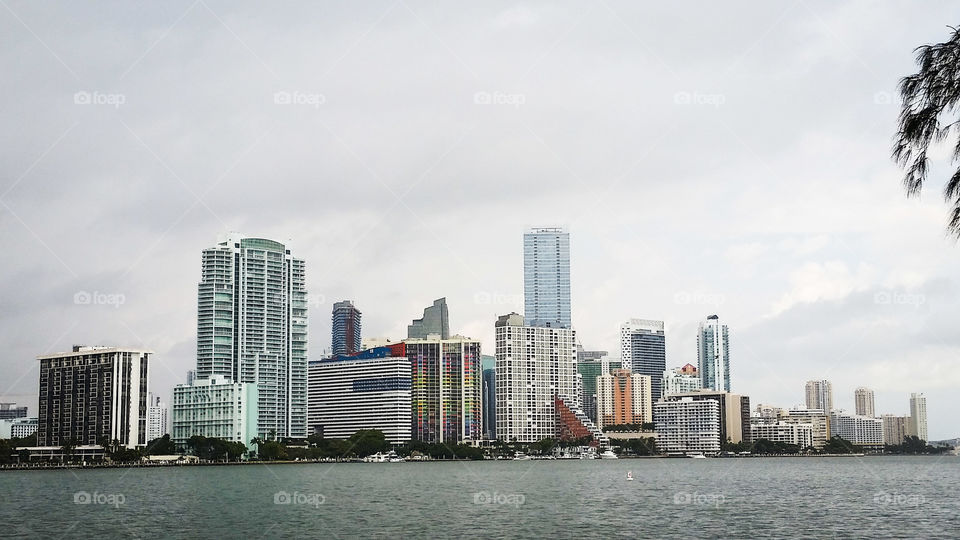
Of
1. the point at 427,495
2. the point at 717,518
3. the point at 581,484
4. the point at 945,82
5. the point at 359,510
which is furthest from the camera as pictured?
the point at 581,484

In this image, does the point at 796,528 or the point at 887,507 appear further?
the point at 887,507

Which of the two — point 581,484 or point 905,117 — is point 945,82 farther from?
point 581,484

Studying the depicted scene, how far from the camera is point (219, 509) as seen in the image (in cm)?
7431

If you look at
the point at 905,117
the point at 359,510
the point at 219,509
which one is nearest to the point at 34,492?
the point at 219,509

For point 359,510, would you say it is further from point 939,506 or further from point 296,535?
point 939,506

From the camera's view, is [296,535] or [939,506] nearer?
[296,535]

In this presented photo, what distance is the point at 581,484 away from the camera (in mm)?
115938

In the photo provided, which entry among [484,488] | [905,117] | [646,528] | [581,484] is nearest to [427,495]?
[484,488]

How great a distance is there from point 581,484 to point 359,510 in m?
48.4

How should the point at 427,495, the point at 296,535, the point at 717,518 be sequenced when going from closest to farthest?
the point at 296,535 < the point at 717,518 < the point at 427,495

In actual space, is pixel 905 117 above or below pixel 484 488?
above

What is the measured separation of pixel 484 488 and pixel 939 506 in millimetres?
46466

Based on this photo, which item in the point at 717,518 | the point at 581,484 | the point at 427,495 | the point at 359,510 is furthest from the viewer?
the point at 581,484

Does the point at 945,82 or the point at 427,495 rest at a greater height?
the point at 945,82
